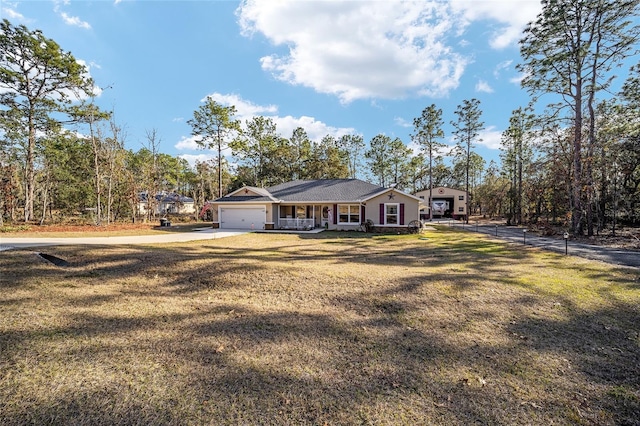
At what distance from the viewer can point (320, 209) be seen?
22.9 meters

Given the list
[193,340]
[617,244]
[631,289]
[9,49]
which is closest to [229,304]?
[193,340]

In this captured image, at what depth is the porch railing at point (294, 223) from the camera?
2199 cm

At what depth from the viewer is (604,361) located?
4043 millimetres

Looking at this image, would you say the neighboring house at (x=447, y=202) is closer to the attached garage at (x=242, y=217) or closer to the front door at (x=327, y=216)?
the front door at (x=327, y=216)

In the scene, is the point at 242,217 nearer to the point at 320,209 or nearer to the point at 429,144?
the point at 320,209

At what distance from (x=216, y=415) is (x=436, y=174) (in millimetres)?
60147

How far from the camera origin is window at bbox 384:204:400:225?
20719 millimetres

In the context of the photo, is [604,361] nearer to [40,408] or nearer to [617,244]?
[40,408]

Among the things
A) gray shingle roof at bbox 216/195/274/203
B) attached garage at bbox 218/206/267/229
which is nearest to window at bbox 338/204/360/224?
gray shingle roof at bbox 216/195/274/203

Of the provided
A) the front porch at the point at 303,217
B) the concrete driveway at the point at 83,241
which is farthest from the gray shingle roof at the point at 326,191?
the concrete driveway at the point at 83,241

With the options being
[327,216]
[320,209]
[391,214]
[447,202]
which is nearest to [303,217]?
[320,209]

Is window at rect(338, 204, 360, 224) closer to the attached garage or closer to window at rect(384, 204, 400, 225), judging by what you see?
window at rect(384, 204, 400, 225)

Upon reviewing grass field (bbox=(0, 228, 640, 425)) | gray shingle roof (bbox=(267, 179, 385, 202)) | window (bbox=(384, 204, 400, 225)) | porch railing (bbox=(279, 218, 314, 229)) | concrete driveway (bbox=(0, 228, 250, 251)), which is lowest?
grass field (bbox=(0, 228, 640, 425))

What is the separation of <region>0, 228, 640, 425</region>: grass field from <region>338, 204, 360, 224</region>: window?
46.7ft
